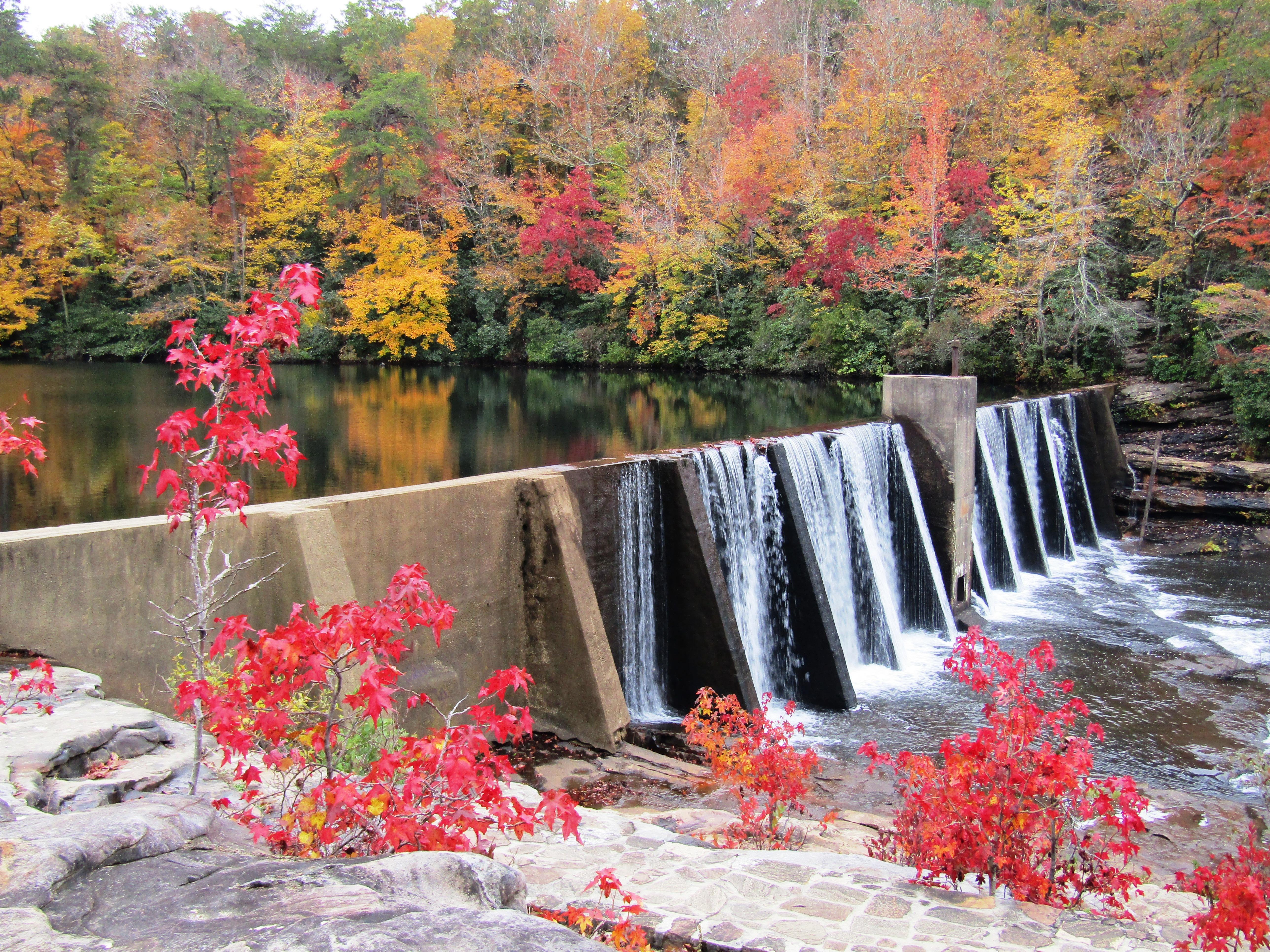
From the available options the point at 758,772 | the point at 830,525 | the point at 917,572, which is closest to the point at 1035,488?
the point at 917,572

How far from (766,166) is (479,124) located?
14235 mm

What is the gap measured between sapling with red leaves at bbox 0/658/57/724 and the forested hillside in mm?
22883

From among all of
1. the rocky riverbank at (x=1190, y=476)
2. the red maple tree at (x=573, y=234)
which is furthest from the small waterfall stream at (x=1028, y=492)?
the red maple tree at (x=573, y=234)

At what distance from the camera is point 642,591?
964 centimetres

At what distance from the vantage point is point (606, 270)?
3841cm

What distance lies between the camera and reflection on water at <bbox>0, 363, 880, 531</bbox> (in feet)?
45.0

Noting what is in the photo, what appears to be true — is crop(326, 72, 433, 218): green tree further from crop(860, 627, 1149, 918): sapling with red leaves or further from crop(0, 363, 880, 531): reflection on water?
crop(860, 627, 1149, 918): sapling with red leaves

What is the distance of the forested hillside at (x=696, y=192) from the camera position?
2520 centimetres

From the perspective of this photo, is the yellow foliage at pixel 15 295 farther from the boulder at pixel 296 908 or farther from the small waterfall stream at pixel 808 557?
the boulder at pixel 296 908

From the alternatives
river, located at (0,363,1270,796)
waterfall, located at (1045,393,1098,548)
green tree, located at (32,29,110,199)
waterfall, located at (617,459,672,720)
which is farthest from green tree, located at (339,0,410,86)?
waterfall, located at (617,459,672,720)

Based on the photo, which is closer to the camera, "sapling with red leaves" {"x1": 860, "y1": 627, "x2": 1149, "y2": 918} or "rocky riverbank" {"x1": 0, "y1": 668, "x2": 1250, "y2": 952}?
"rocky riverbank" {"x1": 0, "y1": 668, "x2": 1250, "y2": 952}

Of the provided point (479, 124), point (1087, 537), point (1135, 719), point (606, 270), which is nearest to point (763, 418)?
point (1087, 537)

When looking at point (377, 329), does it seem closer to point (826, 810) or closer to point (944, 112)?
point (944, 112)

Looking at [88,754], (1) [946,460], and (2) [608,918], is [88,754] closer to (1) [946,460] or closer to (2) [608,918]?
(2) [608,918]
